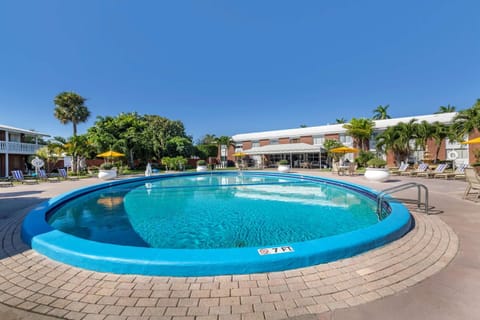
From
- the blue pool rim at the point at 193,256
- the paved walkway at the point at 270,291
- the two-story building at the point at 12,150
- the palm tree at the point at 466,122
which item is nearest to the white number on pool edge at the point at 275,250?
the blue pool rim at the point at 193,256

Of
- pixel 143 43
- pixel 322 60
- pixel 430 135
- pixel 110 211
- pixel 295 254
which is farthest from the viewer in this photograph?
pixel 322 60

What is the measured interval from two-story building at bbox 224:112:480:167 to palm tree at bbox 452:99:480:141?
8205mm

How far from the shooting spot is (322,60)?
2262 cm

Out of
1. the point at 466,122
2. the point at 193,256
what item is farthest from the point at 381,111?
the point at 193,256

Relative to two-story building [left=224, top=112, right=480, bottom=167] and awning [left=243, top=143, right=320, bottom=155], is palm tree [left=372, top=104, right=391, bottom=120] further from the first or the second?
awning [left=243, top=143, right=320, bottom=155]

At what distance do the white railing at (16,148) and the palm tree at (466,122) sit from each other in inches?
1544

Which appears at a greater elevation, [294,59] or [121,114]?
[294,59]

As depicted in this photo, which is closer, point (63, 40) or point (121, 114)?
point (63, 40)

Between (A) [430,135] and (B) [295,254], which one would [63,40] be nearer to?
(B) [295,254]

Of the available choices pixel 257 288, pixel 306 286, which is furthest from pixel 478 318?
pixel 257 288

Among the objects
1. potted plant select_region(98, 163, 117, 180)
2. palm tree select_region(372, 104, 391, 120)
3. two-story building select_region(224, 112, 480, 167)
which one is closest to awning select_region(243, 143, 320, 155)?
two-story building select_region(224, 112, 480, 167)

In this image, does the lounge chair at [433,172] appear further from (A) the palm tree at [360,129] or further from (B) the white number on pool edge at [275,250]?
(B) the white number on pool edge at [275,250]

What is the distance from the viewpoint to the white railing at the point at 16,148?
779 inches

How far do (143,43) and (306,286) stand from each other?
74.4ft
